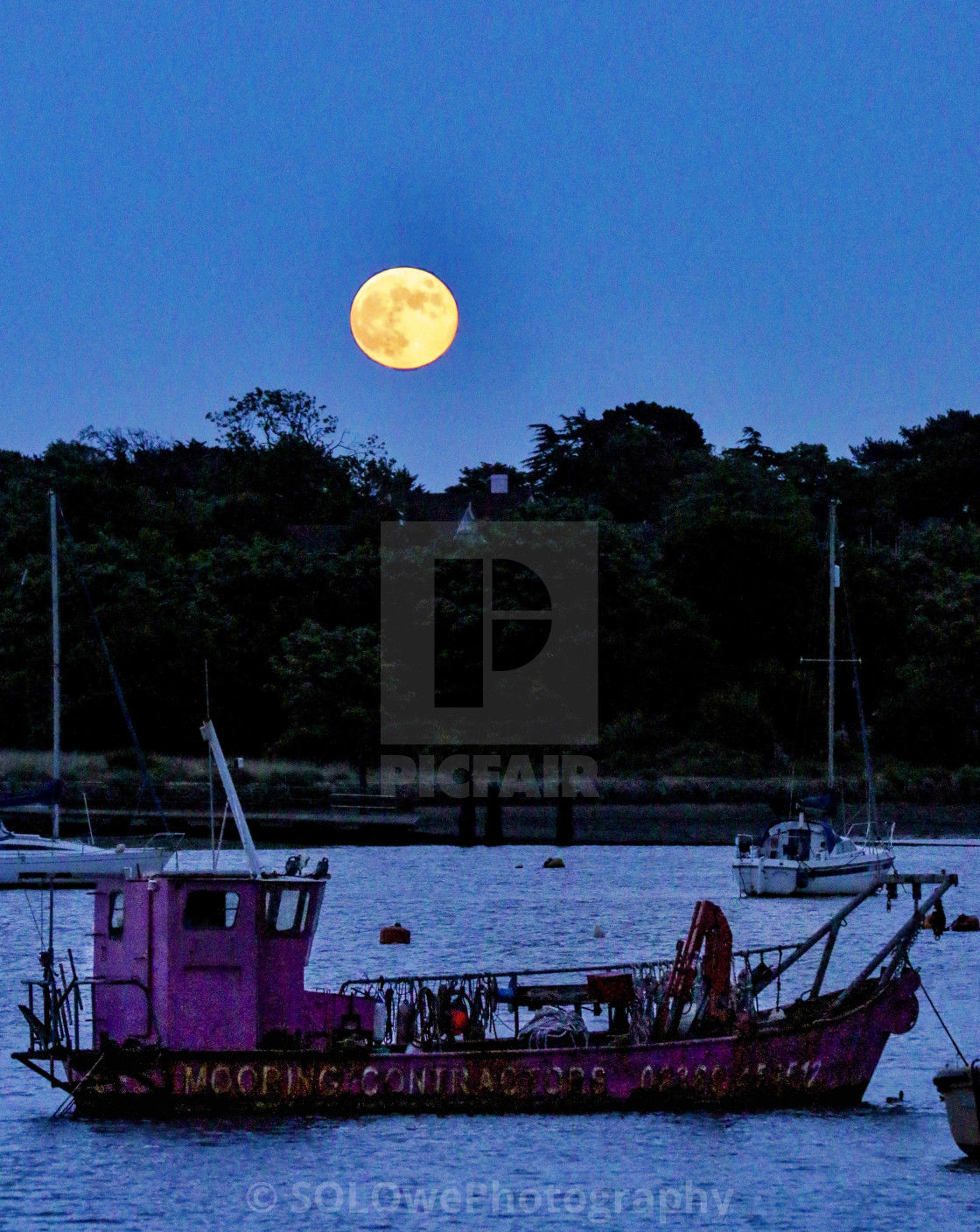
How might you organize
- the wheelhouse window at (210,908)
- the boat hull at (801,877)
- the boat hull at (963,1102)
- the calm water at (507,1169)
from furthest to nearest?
the boat hull at (801,877), the wheelhouse window at (210,908), the boat hull at (963,1102), the calm water at (507,1169)

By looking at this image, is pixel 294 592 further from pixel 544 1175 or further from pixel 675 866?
pixel 544 1175

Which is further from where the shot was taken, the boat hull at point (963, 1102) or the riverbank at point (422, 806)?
the riverbank at point (422, 806)

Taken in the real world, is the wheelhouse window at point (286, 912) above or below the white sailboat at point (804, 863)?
above

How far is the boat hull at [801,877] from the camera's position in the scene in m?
58.7

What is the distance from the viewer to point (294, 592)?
101 m

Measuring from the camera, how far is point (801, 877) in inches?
2312

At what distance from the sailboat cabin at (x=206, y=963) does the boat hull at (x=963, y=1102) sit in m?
8.26

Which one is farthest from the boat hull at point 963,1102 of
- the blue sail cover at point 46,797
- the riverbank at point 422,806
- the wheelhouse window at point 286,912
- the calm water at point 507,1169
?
the riverbank at point 422,806

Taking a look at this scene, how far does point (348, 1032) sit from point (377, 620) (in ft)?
236

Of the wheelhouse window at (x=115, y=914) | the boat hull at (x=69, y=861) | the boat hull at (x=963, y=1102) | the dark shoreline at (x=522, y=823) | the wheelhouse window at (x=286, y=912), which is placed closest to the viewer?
the boat hull at (x=963, y=1102)

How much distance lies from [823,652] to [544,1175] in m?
79.9

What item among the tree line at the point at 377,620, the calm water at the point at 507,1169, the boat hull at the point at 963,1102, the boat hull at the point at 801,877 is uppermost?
the tree line at the point at 377,620

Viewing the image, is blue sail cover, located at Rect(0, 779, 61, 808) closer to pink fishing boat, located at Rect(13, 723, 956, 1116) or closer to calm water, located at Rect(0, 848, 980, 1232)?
calm water, located at Rect(0, 848, 980, 1232)

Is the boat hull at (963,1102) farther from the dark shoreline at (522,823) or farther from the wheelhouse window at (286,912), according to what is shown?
the dark shoreline at (522,823)
